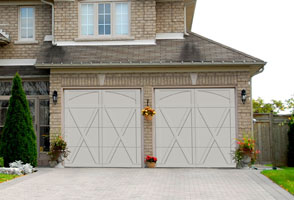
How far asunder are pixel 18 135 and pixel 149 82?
4.33 meters

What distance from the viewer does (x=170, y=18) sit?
15156mm

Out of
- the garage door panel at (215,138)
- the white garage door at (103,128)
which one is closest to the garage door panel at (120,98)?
the white garage door at (103,128)

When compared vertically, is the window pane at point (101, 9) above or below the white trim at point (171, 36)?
above

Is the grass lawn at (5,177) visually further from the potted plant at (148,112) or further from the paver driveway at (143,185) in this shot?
the potted plant at (148,112)

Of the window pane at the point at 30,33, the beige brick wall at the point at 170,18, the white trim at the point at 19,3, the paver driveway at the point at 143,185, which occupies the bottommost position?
the paver driveway at the point at 143,185

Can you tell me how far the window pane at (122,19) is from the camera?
14742 mm

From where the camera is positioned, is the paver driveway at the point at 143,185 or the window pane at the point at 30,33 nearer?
the paver driveway at the point at 143,185

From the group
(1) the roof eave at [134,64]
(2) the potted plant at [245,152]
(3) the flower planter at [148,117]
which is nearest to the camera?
(2) the potted plant at [245,152]

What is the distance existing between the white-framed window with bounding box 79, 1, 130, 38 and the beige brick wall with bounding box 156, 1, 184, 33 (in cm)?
116

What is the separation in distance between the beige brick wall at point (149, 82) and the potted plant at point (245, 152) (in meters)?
0.35

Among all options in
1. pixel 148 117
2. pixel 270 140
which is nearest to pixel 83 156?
pixel 148 117

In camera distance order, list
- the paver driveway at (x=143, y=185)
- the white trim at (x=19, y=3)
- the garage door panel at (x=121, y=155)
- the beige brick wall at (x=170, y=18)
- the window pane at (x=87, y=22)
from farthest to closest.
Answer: the white trim at (x=19, y=3), the beige brick wall at (x=170, y=18), the window pane at (x=87, y=22), the garage door panel at (x=121, y=155), the paver driveway at (x=143, y=185)

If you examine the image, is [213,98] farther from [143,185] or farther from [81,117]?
[143,185]

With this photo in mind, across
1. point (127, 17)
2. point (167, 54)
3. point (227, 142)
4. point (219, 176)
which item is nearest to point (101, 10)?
point (127, 17)
